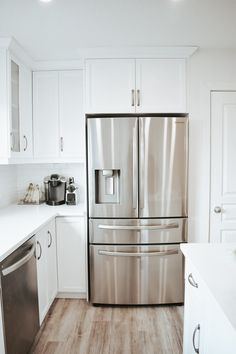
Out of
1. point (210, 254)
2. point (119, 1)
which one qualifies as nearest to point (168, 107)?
point (119, 1)

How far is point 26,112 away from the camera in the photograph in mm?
2512

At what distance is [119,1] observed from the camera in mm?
1578

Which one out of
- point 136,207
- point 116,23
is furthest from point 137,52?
point 136,207

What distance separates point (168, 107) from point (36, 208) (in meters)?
1.69

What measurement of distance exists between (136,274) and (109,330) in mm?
509

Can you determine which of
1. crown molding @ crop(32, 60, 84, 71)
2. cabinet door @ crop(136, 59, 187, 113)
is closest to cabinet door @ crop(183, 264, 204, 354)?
cabinet door @ crop(136, 59, 187, 113)

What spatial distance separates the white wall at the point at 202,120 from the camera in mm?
2320

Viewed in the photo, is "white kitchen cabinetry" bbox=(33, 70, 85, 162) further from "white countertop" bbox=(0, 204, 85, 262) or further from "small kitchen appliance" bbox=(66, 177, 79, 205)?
"white countertop" bbox=(0, 204, 85, 262)

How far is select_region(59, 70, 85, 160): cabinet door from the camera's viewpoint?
8.62 feet

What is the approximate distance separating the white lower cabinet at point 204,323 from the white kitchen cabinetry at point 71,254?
124cm

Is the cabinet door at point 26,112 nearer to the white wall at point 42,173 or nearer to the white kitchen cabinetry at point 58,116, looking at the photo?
the white kitchen cabinetry at point 58,116

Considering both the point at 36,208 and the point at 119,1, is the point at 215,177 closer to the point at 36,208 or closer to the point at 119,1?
the point at 119,1

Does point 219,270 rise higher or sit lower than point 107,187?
lower

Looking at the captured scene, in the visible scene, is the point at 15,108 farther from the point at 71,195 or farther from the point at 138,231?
the point at 138,231
